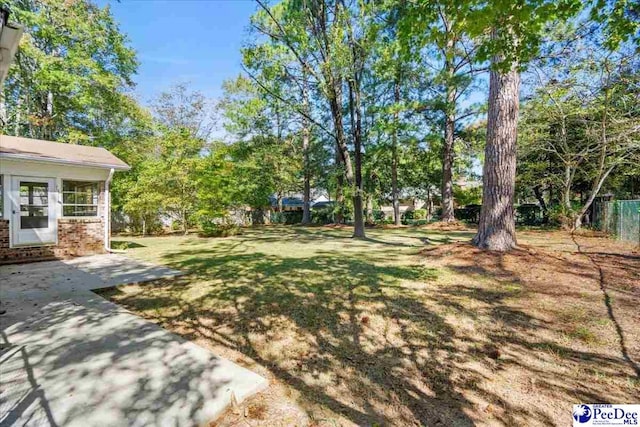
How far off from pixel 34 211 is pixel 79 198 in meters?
1.07

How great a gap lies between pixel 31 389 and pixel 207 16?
11658mm

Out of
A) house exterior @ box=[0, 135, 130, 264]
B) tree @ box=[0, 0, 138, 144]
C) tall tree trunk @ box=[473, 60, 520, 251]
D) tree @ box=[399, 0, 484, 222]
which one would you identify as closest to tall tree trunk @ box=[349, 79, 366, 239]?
tree @ box=[399, 0, 484, 222]

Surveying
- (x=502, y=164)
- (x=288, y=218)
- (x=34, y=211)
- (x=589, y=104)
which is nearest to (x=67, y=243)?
(x=34, y=211)

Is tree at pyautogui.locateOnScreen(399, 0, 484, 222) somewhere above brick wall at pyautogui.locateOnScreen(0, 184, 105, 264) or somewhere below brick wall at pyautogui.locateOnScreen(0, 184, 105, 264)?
above

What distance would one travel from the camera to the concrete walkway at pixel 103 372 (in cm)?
200

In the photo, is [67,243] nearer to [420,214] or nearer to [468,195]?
[420,214]

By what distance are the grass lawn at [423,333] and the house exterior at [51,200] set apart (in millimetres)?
4656

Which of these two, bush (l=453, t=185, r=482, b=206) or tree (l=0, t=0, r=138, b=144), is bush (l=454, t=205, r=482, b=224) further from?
tree (l=0, t=0, r=138, b=144)

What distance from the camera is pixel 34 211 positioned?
7.78 meters

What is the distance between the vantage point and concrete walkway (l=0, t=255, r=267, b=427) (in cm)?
200

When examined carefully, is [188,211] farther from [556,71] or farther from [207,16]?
[556,71]

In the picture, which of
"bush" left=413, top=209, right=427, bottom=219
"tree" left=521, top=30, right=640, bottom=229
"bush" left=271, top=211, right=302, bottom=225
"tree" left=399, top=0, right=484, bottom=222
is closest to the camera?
"tree" left=399, top=0, right=484, bottom=222

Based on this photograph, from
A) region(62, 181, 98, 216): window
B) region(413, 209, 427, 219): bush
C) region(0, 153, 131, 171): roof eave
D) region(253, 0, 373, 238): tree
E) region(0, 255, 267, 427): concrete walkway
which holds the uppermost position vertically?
region(253, 0, 373, 238): tree

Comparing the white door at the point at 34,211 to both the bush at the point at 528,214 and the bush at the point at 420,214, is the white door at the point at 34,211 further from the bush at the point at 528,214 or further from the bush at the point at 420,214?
the bush at the point at 420,214
